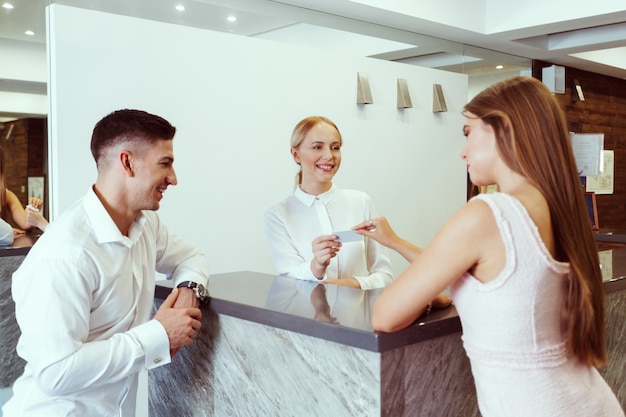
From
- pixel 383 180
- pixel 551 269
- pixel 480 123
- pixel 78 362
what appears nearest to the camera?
pixel 551 269

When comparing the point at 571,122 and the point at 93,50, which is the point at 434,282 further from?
the point at 571,122

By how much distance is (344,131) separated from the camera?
500cm

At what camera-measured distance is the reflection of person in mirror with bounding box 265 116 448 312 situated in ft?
9.44

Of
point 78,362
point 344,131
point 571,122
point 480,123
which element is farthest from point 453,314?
point 571,122

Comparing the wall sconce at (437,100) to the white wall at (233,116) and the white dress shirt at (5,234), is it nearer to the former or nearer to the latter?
the white wall at (233,116)

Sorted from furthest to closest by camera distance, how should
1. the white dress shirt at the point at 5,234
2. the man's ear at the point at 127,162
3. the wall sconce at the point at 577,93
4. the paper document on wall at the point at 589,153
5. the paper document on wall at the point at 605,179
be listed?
the paper document on wall at the point at 605,179, the wall sconce at the point at 577,93, the paper document on wall at the point at 589,153, the white dress shirt at the point at 5,234, the man's ear at the point at 127,162

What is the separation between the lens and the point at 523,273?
54.3 inches

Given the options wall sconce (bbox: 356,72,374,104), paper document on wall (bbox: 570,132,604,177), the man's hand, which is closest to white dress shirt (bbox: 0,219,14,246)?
the man's hand

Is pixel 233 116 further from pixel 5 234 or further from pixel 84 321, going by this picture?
pixel 84 321

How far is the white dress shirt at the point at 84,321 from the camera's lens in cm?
168

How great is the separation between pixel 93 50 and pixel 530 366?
303 centimetres

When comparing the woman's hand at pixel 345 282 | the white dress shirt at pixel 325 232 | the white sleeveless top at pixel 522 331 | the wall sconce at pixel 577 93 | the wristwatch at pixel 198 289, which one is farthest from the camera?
the wall sconce at pixel 577 93

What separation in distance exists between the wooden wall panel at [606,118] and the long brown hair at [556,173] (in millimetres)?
6543

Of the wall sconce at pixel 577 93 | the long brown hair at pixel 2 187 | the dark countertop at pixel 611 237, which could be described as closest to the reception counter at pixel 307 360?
the long brown hair at pixel 2 187
